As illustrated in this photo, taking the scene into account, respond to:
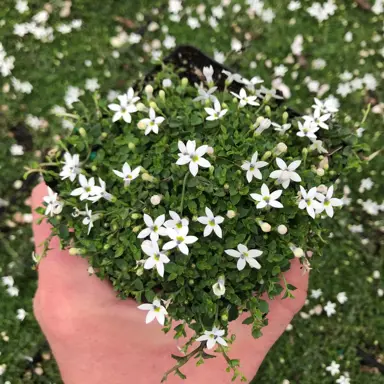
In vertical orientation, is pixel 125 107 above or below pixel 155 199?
above

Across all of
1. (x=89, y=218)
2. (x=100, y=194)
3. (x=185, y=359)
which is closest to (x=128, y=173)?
(x=100, y=194)

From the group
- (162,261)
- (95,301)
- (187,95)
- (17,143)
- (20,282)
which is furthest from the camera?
(17,143)

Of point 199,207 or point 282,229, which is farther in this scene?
point 199,207

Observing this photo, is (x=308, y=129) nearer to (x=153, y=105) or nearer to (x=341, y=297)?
(x=153, y=105)

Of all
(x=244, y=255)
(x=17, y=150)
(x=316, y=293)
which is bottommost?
(x=244, y=255)

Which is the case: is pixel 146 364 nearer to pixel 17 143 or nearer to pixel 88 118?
pixel 88 118

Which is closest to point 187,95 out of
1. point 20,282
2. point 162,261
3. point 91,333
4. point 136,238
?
point 136,238

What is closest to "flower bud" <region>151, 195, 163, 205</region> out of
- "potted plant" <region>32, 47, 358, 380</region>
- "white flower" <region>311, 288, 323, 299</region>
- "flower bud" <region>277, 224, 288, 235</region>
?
"potted plant" <region>32, 47, 358, 380</region>
